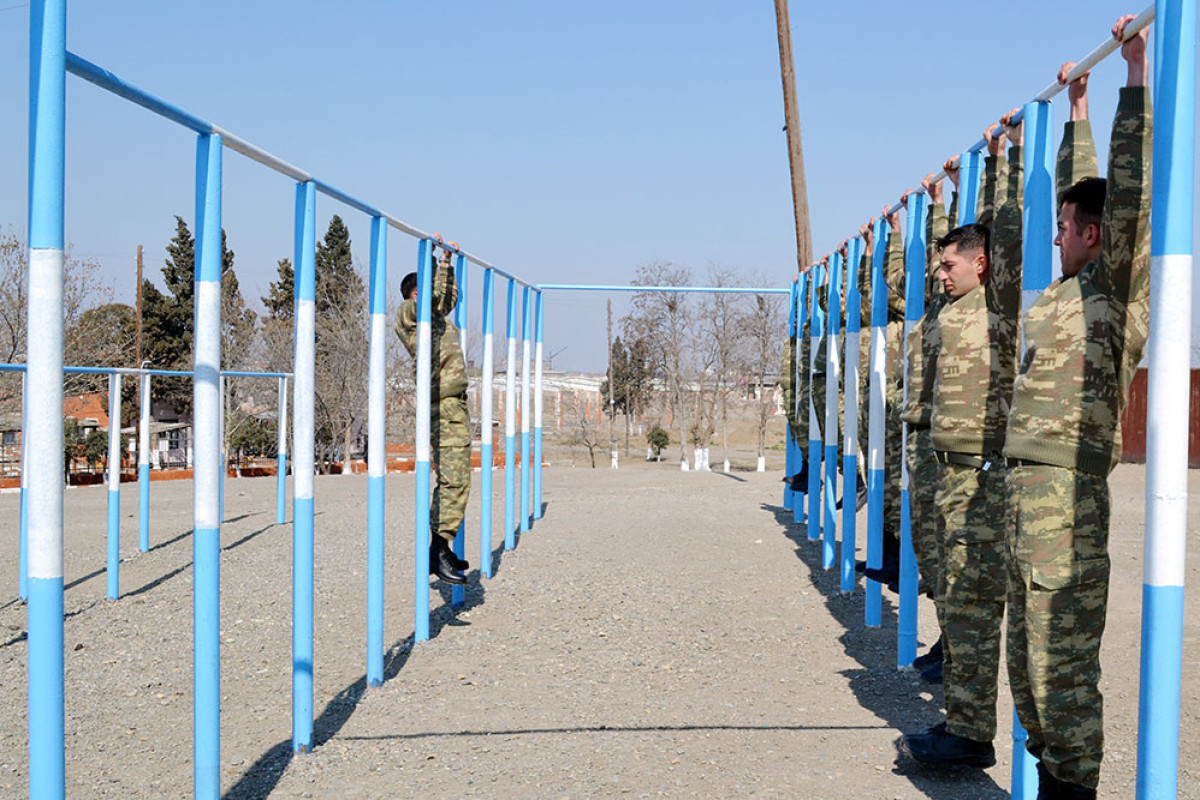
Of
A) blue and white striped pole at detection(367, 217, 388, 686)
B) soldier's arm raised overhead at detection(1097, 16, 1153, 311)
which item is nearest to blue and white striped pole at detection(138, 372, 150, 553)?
blue and white striped pole at detection(367, 217, 388, 686)

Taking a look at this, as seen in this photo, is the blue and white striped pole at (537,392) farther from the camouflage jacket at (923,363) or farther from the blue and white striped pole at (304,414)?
the camouflage jacket at (923,363)

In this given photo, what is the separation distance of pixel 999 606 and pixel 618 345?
4812 centimetres

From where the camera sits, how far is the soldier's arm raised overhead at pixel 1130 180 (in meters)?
2.90

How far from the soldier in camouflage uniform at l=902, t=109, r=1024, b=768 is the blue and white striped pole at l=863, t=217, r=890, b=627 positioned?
7.06 feet

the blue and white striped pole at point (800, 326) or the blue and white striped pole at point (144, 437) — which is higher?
the blue and white striped pole at point (800, 326)

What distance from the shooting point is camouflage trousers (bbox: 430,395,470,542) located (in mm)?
7238

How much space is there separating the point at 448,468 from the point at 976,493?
3.98 metres

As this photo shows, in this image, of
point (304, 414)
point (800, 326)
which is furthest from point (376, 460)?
point (800, 326)

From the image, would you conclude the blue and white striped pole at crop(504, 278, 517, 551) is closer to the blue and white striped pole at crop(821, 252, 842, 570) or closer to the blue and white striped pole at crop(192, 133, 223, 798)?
the blue and white striped pole at crop(821, 252, 842, 570)

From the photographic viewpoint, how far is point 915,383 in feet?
15.2

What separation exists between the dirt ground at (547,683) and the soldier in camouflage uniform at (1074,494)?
3.08 ft

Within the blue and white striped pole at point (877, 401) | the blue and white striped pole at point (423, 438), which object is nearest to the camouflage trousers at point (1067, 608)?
the blue and white striped pole at point (877, 401)

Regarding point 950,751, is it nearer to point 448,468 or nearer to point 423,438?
point 423,438

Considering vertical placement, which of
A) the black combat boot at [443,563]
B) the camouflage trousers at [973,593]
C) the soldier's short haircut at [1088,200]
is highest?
the soldier's short haircut at [1088,200]
